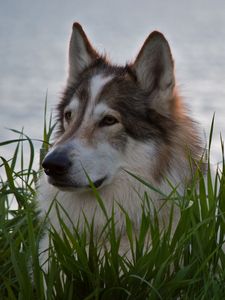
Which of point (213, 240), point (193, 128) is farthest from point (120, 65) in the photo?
point (213, 240)

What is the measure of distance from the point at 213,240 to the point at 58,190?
53.2 inches

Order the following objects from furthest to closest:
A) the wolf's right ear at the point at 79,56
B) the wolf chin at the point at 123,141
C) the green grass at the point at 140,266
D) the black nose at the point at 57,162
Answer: the wolf's right ear at the point at 79,56 → the wolf chin at the point at 123,141 → the black nose at the point at 57,162 → the green grass at the point at 140,266

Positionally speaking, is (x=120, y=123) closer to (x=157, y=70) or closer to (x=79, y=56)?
(x=157, y=70)

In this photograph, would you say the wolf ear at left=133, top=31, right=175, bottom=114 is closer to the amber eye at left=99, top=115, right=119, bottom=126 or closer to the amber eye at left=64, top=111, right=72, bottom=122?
the amber eye at left=99, top=115, right=119, bottom=126

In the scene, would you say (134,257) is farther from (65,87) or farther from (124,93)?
(65,87)

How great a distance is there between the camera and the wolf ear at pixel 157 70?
4434 millimetres

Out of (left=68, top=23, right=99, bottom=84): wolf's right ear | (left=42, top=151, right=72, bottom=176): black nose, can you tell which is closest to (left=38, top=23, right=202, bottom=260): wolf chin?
(left=42, top=151, right=72, bottom=176): black nose

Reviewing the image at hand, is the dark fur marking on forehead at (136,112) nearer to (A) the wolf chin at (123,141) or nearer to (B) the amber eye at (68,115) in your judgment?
(A) the wolf chin at (123,141)

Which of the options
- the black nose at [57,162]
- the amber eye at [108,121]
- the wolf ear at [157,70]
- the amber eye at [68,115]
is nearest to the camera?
the black nose at [57,162]

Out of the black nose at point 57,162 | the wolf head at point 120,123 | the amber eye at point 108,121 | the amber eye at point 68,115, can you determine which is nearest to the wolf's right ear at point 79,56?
the wolf head at point 120,123

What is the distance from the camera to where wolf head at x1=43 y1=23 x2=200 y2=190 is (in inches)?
161

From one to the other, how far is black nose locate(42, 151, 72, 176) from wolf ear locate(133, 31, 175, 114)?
906 millimetres

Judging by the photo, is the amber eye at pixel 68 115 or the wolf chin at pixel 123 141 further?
the amber eye at pixel 68 115

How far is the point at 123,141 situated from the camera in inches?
168
